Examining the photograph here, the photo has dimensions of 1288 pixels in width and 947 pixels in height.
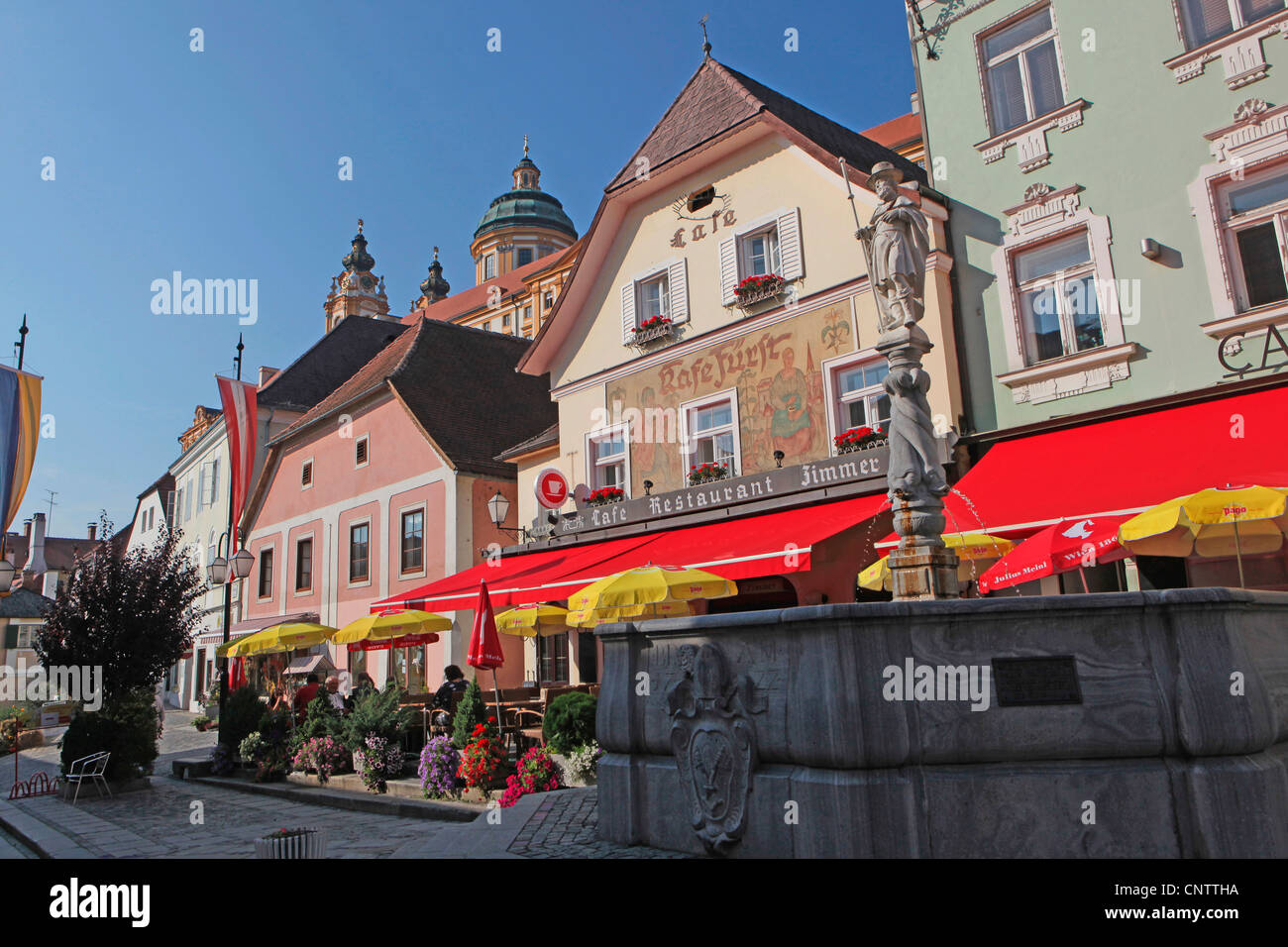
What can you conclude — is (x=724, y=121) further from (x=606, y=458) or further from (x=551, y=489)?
(x=551, y=489)

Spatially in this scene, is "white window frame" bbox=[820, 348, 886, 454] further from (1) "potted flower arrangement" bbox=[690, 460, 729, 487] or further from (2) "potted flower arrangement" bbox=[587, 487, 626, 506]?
(2) "potted flower arrangement" bbox=[587, 487, 626, 506]

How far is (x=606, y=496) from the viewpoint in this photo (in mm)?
17953

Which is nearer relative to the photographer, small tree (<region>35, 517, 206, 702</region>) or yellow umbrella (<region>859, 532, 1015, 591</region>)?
yellow umbrella (<region>859, 532, 1015, 591</region>)

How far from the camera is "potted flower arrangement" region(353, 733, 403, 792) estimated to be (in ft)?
39.4

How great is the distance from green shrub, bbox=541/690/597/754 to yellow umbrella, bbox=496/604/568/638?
507cm

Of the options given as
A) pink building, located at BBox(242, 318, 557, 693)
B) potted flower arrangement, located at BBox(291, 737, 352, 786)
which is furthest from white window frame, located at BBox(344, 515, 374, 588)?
potted flower arrangement, located at BBox(291, 737, 352, 786)

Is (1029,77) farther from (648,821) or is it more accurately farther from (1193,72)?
(648,821)

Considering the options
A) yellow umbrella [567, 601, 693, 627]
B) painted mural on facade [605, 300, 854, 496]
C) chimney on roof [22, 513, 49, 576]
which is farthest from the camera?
chimney on roof [22, 513, 49, 576]

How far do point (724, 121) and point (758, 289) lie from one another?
3.66 metres

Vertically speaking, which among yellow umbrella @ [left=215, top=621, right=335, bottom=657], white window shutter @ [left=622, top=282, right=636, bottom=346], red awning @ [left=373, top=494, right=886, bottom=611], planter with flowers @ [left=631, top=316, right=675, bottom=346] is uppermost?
white window shutter @ [left=622, top=282, right=636, bottom=346]

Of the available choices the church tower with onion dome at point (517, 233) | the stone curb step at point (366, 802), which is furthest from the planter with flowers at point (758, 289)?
the church tower with onion dome at point (517, 233)

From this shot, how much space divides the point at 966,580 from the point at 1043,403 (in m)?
2.66
